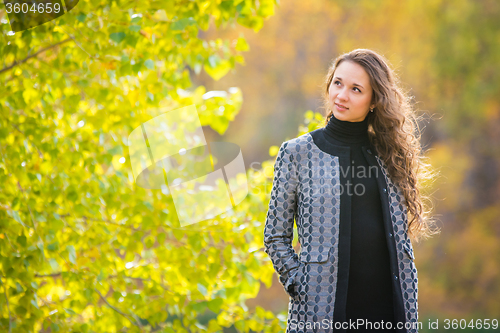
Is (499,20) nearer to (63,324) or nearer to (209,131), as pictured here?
(209,131)

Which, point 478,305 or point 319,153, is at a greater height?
point 319,153

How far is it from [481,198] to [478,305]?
7.39 ft

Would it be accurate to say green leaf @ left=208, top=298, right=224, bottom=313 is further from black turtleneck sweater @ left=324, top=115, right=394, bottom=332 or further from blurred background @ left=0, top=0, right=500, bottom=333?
black turtleneck sweater @ left=324, top=115, right=394, bottom=332

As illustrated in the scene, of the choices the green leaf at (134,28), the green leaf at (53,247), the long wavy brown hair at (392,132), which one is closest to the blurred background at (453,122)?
the long wavy brown hair at (392,132)

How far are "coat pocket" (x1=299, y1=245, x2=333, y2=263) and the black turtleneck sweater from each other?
0.11 m

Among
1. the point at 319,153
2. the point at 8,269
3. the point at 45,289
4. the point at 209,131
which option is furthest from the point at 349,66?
the point at 209,131

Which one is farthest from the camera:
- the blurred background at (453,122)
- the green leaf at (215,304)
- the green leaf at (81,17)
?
the blurred background at (453,122)

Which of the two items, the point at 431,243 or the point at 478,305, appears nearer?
the point at 478,305

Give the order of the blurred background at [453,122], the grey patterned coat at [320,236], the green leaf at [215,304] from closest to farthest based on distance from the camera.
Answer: the grey patterned coat at [320,236] < the green leaf at [215,304] < the blurred background at [453,122]

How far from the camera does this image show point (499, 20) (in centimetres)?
927

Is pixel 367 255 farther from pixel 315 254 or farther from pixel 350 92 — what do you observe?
pixel 350 92

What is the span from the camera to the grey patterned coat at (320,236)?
5.43 feet

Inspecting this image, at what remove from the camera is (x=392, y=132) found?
1913 mm

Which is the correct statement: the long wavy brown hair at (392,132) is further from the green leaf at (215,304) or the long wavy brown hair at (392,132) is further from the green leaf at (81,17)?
the green leaf at (81,17)
